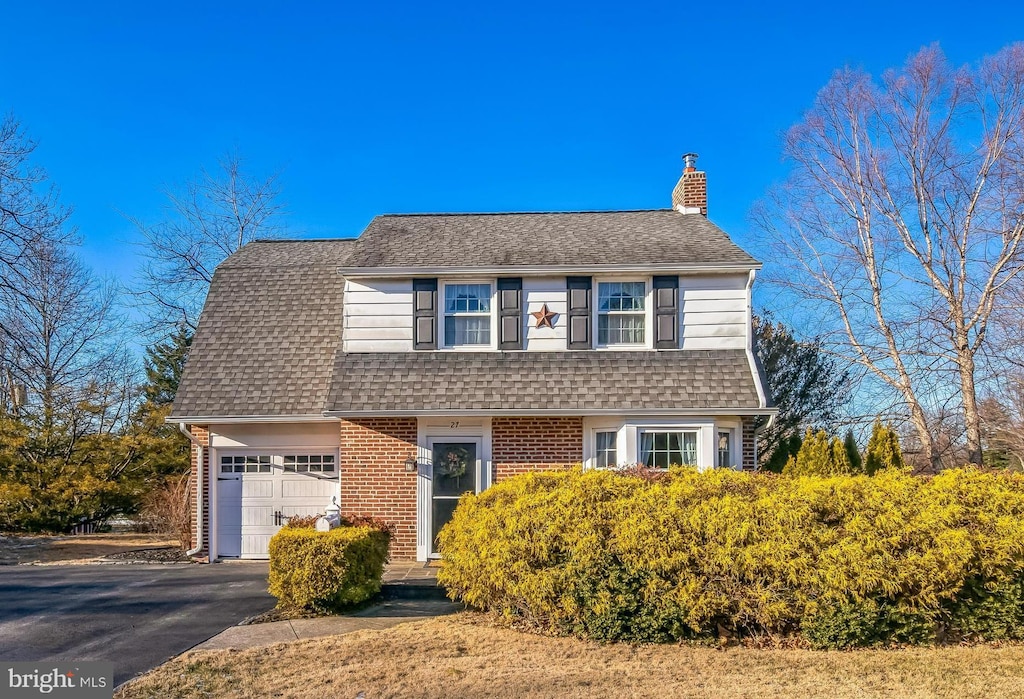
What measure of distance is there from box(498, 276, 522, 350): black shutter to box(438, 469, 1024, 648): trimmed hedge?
5.36 meters

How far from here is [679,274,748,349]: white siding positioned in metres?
14.0

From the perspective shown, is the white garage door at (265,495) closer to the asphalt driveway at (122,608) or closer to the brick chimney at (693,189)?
the asphalt driveway at (122,608)

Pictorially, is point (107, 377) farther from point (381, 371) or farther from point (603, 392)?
point (603, 392)

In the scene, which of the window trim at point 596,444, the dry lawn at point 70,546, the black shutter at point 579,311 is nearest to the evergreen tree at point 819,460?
the window trim at point 596,444

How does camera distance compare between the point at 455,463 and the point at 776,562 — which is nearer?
the point at 776,562

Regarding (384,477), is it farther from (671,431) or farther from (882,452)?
(882,452)

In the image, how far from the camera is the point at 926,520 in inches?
331

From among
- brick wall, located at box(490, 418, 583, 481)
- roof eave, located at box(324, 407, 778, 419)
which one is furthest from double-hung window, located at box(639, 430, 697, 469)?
brick wall, located at box(490, 418, 583, 481)

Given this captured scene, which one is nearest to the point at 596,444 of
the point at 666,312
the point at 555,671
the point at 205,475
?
the point at 666,312

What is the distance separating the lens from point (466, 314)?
564 inches

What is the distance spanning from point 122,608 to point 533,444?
20.9 feet

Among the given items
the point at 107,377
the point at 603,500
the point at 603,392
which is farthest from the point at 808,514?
the point at 107,377

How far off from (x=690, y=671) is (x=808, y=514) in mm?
2169

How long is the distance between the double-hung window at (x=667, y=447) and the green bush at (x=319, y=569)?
16.2 feet
